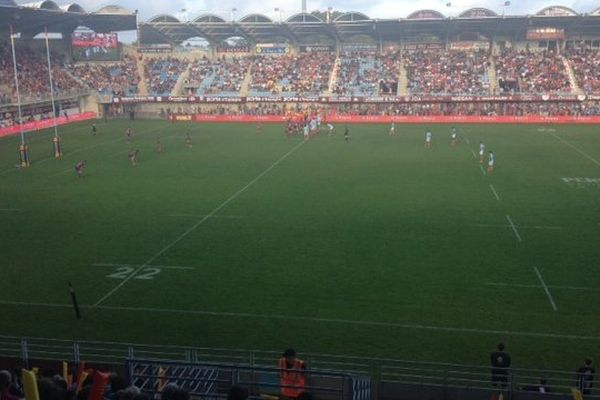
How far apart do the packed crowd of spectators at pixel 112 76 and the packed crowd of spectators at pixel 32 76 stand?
2.22 metres

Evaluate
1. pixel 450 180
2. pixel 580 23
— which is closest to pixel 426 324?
pixel 450 180

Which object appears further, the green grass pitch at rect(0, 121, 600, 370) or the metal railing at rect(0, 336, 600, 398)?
the green grass pitch at rect(0, 121, 600, 370)

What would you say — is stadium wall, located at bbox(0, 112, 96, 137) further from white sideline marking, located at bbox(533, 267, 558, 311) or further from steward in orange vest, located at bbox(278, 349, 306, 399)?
steward in orange vest, located at bbox(278, 349, 306, 399)

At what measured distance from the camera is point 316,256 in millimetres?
20453

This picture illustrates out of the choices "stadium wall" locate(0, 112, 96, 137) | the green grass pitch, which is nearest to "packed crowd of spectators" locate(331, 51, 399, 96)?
"stadium wall" locate(0, 112, 96, 137)

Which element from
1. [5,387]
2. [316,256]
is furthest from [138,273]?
[5,387]

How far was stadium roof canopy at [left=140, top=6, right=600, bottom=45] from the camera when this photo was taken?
72.8 m

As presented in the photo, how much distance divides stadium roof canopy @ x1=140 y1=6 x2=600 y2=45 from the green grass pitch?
3934 cm

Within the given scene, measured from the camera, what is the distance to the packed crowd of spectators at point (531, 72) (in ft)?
228

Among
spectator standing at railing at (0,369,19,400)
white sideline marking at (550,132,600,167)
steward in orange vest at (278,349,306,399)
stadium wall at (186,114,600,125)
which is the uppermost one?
spectator standing at railing at (0,369,19,400)

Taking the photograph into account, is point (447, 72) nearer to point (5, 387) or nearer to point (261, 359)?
point (261, 359)

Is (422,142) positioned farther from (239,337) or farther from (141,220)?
(239,337)

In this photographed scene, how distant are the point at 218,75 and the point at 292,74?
9696mm

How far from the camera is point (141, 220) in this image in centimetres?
2536
